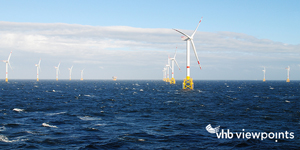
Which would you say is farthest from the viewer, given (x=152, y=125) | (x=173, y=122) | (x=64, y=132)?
(x=173, y=122)

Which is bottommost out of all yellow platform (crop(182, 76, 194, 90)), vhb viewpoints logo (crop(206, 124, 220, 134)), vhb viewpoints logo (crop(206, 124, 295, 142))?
vhb viewpoints logo (crop(206, 124, 295, 142))

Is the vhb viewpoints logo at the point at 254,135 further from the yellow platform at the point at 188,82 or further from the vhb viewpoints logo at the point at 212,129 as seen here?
the yellow platform at the point at 188,82

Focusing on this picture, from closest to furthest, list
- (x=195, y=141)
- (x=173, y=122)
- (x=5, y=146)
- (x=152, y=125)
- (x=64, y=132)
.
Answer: (x=5, y=146), (x=195, y=141), (x=64, y=132), (x=152, y=125), (x=173, y=122)

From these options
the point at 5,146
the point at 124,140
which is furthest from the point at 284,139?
the point at 5,146

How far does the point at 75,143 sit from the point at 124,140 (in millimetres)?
5073

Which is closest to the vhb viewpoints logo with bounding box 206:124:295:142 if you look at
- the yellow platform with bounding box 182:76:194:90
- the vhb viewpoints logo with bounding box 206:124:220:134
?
the vhb viewpoints logo with bounding box 206:124:220:134

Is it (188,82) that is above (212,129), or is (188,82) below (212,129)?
above

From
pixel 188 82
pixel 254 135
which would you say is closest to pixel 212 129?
pixel 254 135

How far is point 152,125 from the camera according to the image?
36156 millimetres

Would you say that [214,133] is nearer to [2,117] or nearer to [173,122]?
[173,122]

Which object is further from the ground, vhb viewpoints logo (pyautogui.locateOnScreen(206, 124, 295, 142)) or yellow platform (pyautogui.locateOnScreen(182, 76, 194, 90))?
yellow platform (pyautogui.locateOnScreen(182, 76, 194, 90))

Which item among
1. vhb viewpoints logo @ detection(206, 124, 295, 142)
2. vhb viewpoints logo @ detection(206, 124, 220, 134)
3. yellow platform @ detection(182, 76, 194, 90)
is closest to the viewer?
vhb viewpoints logo @ detection(206, 124, 295, 142)

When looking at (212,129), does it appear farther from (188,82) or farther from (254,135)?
(188,82)

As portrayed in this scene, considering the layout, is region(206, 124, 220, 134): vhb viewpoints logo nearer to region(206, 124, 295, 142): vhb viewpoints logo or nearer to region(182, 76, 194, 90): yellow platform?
region(206, 124, 295, 142): vhb viewpoints logo
